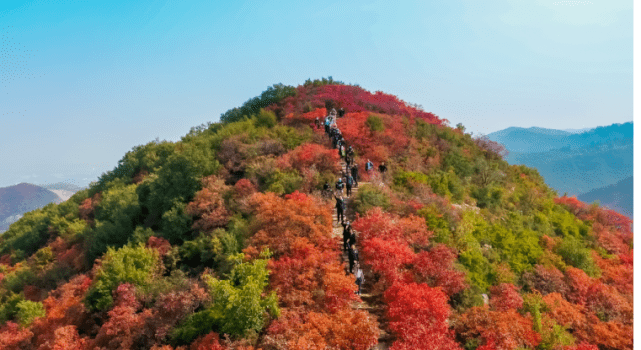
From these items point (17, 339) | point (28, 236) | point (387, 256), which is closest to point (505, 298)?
point (387, 256)

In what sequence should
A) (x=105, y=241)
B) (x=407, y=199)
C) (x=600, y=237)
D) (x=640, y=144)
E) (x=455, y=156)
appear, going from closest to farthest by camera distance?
(x=640, y=144) → (x=407, y=199) → (x=600, y=237) → (x=105, y=241) → (x=455, y=156)

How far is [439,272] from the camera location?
53.9ft

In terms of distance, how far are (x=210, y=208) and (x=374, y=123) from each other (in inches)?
678

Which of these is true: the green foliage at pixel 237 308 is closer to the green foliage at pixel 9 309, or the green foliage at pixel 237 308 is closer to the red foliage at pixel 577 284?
the red foliage at pixel 577 284

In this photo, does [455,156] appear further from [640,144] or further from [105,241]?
[105,241]

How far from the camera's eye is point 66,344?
55.9 feet

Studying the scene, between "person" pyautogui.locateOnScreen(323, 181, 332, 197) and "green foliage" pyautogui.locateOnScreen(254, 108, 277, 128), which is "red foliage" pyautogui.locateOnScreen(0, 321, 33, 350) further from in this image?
"green foliage" pyautogui.locateOnScreen(254, 108, 277, 128)

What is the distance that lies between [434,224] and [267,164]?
1260cm

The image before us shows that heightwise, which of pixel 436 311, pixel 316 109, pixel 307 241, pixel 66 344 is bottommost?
pixel 66 344

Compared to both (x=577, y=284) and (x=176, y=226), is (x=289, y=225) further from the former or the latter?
(x=577, y=284)

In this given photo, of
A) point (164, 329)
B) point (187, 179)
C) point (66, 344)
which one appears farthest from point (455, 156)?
point (66, 344)

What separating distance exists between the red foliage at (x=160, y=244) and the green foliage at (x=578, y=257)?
24912 mm

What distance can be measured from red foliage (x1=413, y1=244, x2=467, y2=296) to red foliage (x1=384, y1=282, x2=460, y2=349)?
1178 mm

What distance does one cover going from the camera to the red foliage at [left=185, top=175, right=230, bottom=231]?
884 inches
